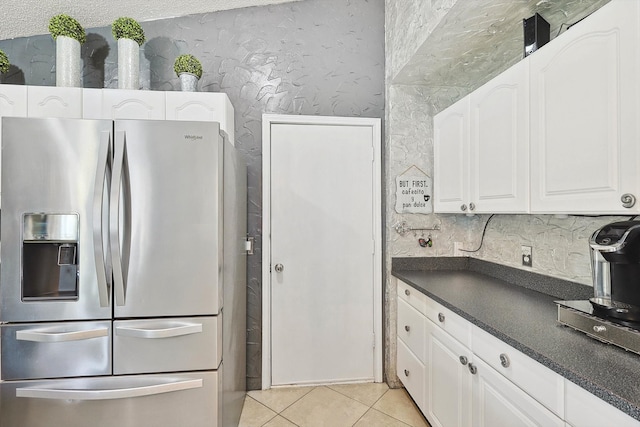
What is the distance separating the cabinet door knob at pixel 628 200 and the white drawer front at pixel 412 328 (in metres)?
1.19

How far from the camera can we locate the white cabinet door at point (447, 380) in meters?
1.51

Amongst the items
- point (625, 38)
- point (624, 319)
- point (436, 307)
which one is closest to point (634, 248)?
point (624, 319)

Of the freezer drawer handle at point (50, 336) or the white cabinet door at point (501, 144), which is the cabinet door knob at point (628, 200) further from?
the freezer drawer handle at point (50, 336)

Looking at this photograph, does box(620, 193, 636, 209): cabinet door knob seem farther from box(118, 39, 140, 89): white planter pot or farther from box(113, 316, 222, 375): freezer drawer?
box(118, 39, 140, 89): white planter pot

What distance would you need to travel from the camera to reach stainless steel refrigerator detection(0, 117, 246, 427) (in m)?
1.50

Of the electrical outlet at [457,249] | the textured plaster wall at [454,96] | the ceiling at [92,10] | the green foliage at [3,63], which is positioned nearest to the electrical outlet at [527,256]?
the textured plaster wall at [454,96]

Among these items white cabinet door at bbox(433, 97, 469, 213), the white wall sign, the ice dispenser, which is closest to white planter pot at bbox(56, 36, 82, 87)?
the ice dispenser

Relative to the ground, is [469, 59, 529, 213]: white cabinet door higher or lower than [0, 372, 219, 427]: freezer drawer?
higher

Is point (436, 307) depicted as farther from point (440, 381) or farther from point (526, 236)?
point (526, 236)

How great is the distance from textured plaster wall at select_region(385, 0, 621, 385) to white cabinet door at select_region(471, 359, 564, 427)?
0.73 meters

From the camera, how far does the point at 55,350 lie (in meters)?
1.52

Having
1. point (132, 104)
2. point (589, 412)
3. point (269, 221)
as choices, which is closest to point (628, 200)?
point (589, 412)

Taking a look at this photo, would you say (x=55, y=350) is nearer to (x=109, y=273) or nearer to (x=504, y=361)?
(x=109, y=273)

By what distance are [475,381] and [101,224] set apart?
1825 mm
